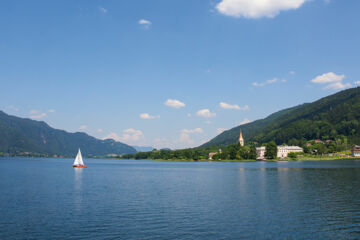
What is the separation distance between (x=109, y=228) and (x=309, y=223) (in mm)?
25196

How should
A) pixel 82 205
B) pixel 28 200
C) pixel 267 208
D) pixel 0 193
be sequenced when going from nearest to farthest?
pixel 267 208 → pixel 82 205 → pixel 28 200 → pixel 0 193

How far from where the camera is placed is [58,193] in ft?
222

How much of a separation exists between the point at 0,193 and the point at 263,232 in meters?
57.4

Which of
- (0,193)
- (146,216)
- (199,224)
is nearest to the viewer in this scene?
(199,224)

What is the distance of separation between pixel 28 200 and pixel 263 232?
43.9m

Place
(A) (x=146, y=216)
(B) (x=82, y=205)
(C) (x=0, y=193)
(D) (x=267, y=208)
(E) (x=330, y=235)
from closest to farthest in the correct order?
(E) (x=330, y=235) → (A) (x=146, y=216) → (D) (x=267, y=208) → (B) (x=82, y=205) → (C) (x=0, y=193)

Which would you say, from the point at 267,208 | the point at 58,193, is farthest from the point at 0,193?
the point at 267,208

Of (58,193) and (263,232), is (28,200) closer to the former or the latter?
(58,193)

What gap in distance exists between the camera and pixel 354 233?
34938 mm

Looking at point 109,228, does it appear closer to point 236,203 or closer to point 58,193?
point 236,203

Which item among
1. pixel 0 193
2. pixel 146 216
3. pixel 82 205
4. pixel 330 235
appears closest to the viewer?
pixel 330 235

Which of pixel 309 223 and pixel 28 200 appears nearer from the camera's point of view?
pixel 309 223

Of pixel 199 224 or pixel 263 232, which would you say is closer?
pixel 263 232

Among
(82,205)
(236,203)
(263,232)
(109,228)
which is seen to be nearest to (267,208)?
(236,203)
